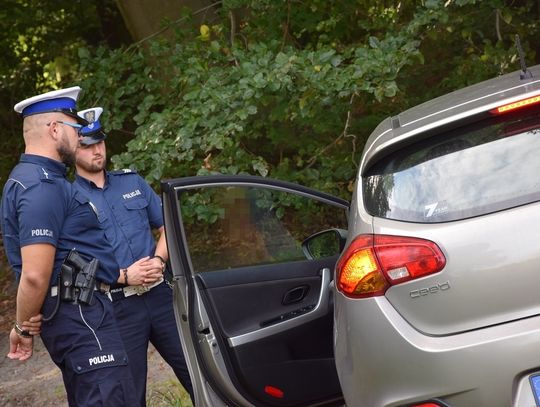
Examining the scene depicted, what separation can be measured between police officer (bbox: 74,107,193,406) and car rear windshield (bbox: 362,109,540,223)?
1587 mm

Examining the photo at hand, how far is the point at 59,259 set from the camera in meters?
4.20

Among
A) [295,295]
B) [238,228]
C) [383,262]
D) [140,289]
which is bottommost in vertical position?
[295,295]

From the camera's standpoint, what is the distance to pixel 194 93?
6.91 metres

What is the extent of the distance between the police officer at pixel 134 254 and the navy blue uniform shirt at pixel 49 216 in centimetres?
27

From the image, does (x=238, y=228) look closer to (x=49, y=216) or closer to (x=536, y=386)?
(x=49, y=216)

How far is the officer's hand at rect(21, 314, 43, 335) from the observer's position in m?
4.13

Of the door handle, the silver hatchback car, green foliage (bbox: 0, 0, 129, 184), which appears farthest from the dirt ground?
green foliage (bbox: 0, 0, 129, 184)

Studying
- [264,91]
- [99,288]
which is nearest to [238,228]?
[99,288]

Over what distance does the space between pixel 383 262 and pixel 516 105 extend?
0.72m

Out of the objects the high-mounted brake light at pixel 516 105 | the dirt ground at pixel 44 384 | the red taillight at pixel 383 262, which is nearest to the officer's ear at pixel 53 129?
the red taillight at pixel 383 262

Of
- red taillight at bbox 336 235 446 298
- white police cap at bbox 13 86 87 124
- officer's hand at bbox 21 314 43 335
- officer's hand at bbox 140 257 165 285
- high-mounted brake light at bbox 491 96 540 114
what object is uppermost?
white police cap at bbox 13 86 87 124

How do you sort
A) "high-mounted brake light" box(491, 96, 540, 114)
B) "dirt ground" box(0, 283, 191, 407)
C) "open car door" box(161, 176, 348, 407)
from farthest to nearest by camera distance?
"dirt ground" box(0, 283, 191, 407)
"open car door" box(161, 176, 348, 407)
"high-mounted brake light" box(491, 96, 540, 114)

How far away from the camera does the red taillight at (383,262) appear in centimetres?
332

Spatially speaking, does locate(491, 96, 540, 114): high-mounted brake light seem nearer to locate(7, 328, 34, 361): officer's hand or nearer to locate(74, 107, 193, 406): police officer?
locate(74, 107, 193, 406): police officer
